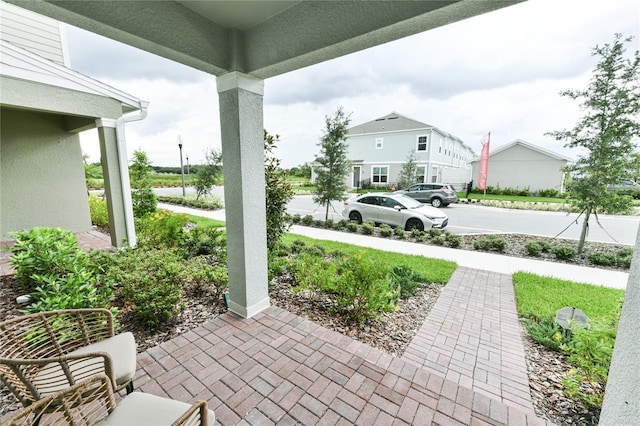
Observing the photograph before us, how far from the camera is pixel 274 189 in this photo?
473cm

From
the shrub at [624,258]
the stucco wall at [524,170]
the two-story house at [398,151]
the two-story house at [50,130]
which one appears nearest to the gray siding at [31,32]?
the two-story house at [50,130]

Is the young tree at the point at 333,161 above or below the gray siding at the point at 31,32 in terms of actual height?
below

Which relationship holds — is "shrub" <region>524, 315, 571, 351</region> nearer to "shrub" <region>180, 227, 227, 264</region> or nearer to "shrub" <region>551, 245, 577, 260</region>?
"shrub" <region>551, 245, 577, 260</region>

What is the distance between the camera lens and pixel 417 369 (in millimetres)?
2447

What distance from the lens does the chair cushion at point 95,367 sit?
1572 millimetres

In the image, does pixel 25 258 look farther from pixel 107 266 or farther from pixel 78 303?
pixel 78 303

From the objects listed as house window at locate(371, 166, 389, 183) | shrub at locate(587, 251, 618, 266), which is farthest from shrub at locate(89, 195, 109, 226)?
house window at locate(371, 166, 389, 183)

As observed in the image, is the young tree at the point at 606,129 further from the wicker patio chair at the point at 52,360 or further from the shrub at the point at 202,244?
the wicker patio chair at the point at 52,360

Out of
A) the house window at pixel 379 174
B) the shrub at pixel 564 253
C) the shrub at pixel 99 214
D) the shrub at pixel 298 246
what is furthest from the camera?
the house window at pixel 379 174

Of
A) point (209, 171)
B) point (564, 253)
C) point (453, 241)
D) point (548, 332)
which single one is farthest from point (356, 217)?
point (209, 171)

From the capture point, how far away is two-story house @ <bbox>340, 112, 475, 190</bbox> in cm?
2162

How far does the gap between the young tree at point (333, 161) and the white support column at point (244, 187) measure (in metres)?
6.76

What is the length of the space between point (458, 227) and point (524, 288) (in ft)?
18.7

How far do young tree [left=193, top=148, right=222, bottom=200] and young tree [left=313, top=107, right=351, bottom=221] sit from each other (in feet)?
26.9
